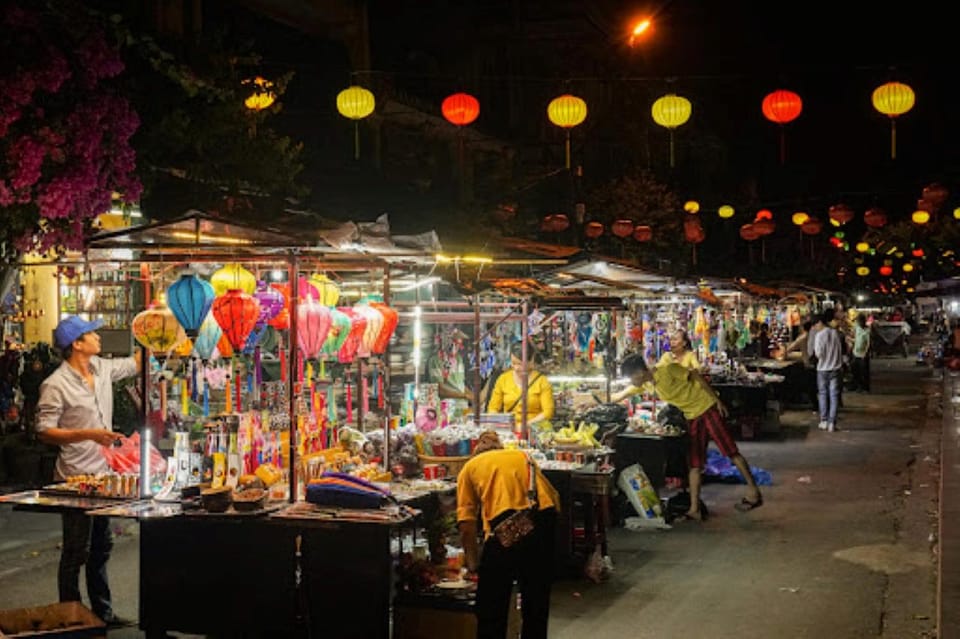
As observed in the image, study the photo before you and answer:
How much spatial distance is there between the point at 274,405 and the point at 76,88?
113 inches

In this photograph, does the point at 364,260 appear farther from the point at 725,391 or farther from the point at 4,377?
the point at 725,391

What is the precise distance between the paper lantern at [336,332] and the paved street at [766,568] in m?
2.69

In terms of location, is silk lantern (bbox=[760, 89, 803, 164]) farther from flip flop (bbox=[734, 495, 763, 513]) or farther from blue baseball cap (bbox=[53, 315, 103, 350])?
blue baseball cap (bbox=[53, 315, 103, 350])

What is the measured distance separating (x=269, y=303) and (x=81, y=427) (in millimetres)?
1745

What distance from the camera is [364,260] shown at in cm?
903

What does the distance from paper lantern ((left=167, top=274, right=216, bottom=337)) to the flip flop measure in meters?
8.17

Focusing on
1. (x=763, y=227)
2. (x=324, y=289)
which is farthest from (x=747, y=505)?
(x=763, y=227)

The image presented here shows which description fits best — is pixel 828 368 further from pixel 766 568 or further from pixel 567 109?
pixel 766 568

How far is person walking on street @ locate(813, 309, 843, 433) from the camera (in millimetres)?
21375

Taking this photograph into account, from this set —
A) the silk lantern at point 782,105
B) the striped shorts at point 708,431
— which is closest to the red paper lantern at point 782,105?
the silk lantern at point 782,105

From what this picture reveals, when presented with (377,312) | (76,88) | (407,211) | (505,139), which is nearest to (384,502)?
(377,312)

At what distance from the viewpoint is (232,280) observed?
8203 mm

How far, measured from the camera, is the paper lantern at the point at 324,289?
891cm

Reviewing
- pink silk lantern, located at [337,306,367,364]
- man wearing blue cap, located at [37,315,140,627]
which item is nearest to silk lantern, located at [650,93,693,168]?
pink silk lantern, located at [337,306,367,364]
